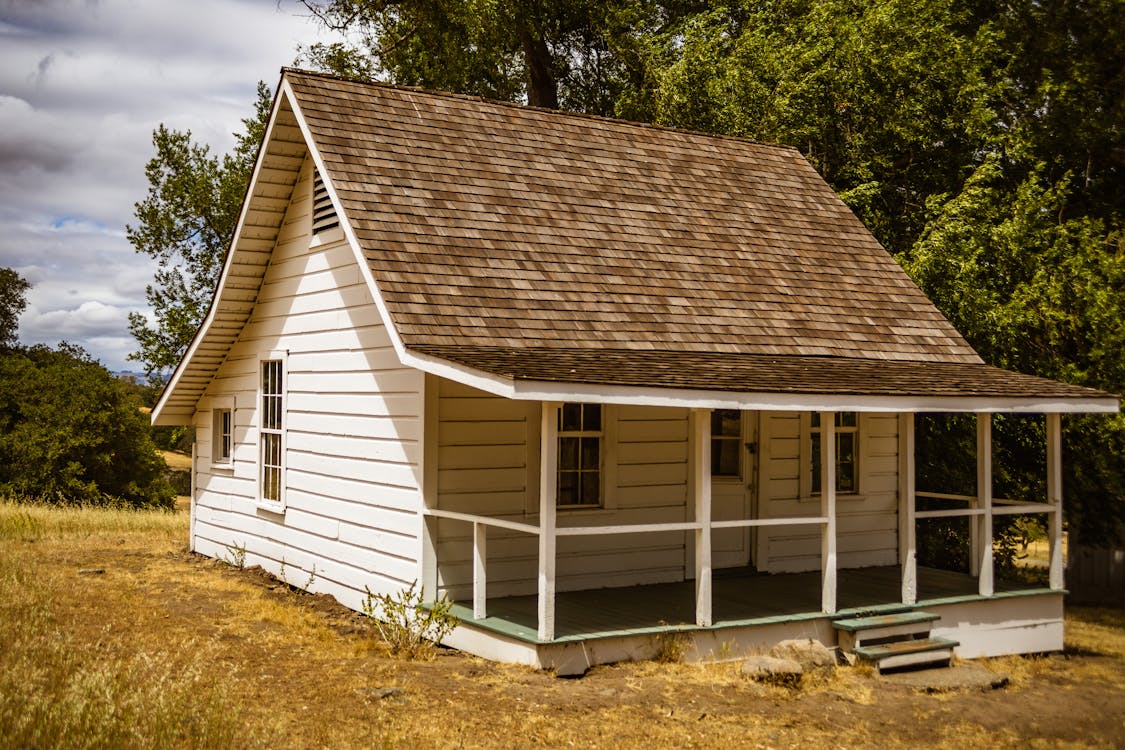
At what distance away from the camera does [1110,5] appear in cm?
2230

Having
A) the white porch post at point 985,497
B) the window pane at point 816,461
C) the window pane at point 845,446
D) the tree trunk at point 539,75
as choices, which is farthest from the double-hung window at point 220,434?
the tree trunk at point 539,75

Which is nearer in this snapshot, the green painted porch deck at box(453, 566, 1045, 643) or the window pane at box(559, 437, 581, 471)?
the green painted porch deck at box(453, 566, 1045, 643)

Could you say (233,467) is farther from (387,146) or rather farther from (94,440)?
(94,440)

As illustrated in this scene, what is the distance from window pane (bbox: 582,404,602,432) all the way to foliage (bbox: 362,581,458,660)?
2554 millimetres

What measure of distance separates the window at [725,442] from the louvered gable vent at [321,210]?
5180 millimetres

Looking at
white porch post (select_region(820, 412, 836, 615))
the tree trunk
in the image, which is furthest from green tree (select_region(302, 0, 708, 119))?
white porch post (select_region(820, 412, 836, 615))

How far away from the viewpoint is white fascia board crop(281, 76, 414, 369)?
34.0 feet

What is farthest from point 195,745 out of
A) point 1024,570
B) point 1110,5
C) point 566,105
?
point 566,105

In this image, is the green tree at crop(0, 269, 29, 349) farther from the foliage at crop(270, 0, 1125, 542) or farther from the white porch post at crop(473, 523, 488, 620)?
the white porch post at crop(473, 523, 488, 620)

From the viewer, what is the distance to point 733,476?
13.4 metres

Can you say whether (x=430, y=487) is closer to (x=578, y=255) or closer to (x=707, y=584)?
(x=707, y=584)

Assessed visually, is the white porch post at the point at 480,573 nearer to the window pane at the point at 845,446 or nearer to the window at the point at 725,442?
the window at the point at 725,442

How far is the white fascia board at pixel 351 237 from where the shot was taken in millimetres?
10367

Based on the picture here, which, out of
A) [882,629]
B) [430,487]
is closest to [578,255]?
[430,487]
